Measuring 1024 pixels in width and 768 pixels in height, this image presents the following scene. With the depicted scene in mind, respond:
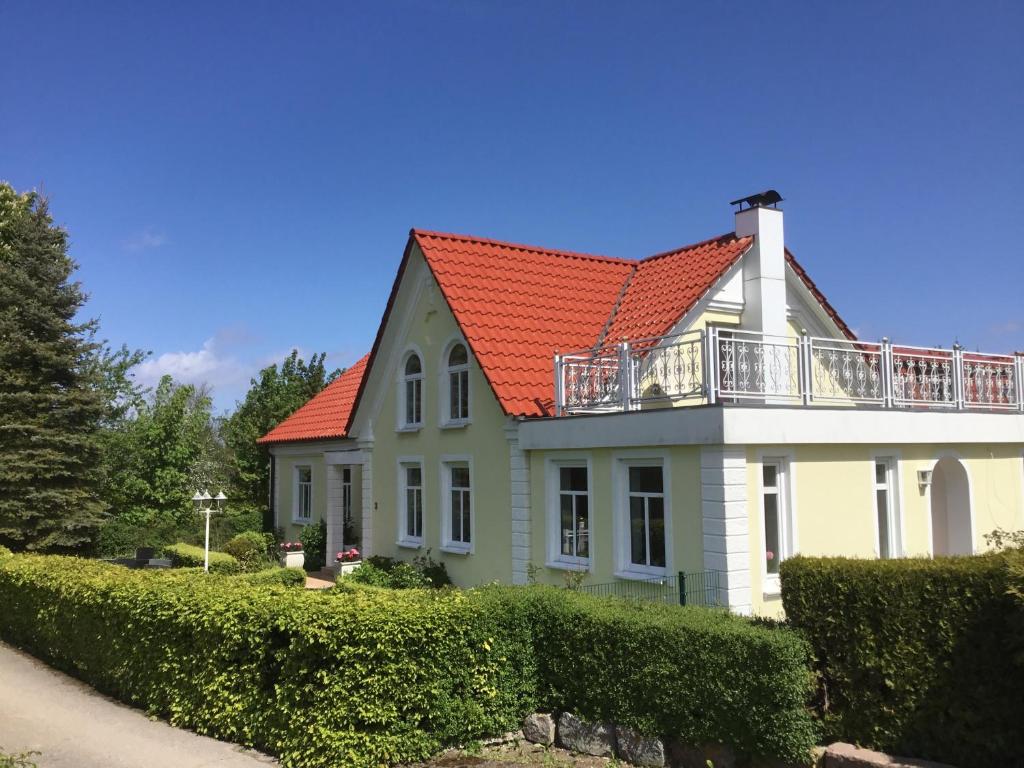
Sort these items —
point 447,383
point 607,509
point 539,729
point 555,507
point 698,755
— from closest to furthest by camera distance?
point 698,755
point 539,729
point 607,509
point 555,507
point 447,383

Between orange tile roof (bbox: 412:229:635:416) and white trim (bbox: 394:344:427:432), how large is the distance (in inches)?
88.2

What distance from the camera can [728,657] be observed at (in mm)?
7477

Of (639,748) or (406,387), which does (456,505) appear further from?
(639,748)

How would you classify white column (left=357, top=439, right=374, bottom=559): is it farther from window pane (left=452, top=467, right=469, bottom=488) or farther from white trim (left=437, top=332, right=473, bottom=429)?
window pane (left=452, top=467, right=469, bottom=488)

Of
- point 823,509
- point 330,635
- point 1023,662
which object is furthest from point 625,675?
point 823,509

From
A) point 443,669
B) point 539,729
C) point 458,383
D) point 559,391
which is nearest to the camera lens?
point 443,669

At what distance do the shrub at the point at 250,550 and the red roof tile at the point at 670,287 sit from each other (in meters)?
12.4

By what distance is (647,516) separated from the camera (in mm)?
12633

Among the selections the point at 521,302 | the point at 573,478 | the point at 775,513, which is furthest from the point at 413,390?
the point at 775,513

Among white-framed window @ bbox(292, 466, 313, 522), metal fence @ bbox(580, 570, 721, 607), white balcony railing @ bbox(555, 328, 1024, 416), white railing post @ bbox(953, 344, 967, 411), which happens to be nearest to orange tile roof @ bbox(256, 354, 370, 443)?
white-framed window @ bbox(292, 466, 313, 522)

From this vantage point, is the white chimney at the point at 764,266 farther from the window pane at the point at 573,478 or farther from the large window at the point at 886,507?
the window pane at the point at 573,478

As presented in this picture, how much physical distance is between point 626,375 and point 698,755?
6376 millimetres

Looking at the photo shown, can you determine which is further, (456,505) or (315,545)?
(315,545)

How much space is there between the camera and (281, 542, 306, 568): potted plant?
2266 centimetres
